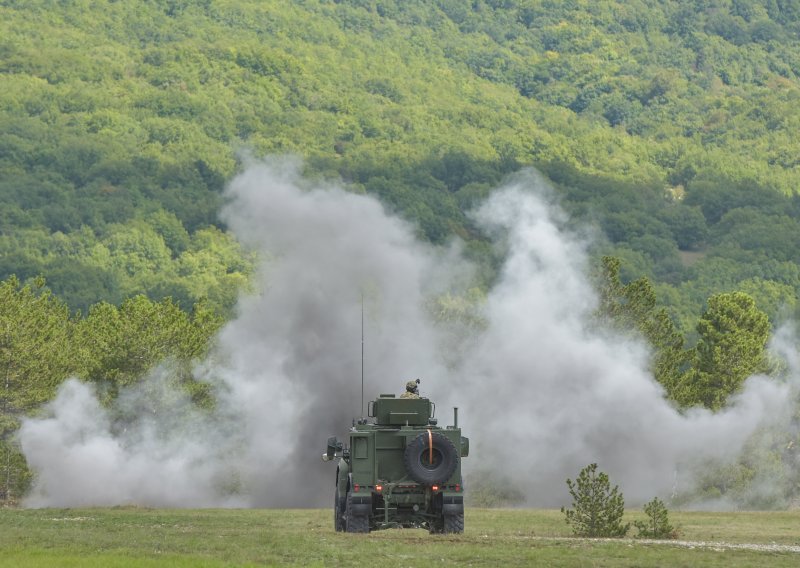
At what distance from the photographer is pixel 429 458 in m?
39.0

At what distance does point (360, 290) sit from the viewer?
6519 cm

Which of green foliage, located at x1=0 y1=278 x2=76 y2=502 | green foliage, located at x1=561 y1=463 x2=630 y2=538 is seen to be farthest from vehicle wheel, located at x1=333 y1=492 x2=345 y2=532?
green foliage, located at x1=0 y1=278 x2=76 y2=502

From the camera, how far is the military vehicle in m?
39.0

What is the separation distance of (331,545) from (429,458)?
3.98 metres

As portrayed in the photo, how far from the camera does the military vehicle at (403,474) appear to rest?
3897cm

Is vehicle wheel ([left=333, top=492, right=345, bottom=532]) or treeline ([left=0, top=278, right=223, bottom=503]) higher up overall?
treeline ([left=0, top=278, right=223, bottom=503])

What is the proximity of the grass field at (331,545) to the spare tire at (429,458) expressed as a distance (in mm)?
1411

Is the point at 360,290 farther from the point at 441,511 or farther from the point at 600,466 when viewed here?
the point at 441,511

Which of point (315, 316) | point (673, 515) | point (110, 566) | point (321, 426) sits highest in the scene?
point (315, 316)

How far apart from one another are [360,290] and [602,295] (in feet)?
57.9

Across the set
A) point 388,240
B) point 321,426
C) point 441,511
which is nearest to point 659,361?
point 388,240

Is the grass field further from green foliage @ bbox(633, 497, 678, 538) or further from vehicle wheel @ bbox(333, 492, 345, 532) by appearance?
green foliage @ bbox(633, 497, 678, 538)

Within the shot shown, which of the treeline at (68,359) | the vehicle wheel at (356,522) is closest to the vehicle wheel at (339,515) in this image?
the vehicle wheel at (356,522)

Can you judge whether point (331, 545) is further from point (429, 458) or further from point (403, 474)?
point (403, 474)
